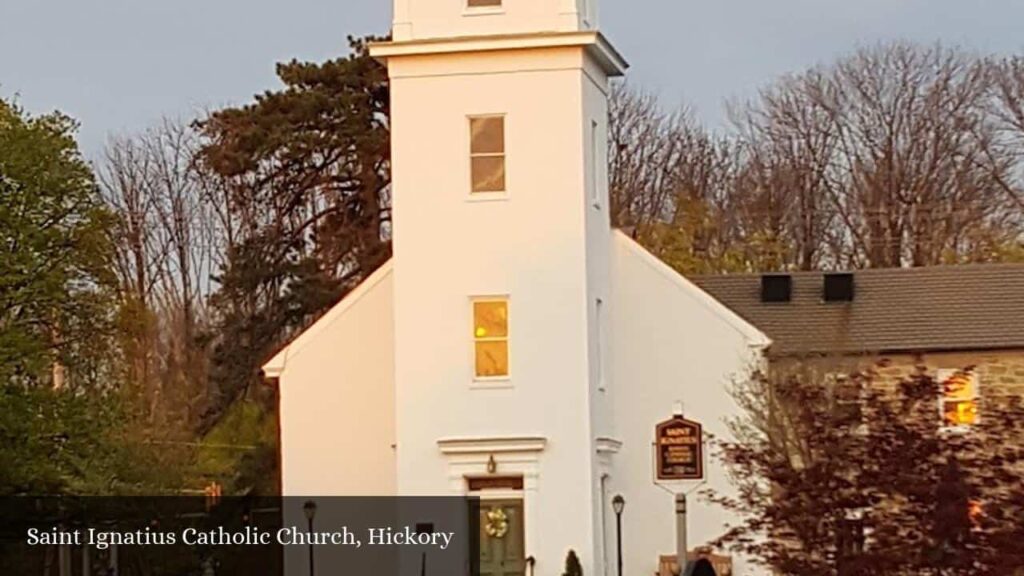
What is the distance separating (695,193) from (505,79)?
97.4 ft

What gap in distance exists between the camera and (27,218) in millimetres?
37875

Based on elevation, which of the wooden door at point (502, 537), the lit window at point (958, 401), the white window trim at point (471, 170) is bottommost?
the wooden door at point (502, 537)

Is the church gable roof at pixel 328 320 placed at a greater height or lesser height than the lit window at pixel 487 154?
lesser

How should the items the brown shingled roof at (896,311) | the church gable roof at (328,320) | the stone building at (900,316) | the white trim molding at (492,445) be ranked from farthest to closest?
the brown shingled roof at (896,311) < the stone building at (900,316) < the church gable roof at (328,320) < the white trim molding at (492,445)

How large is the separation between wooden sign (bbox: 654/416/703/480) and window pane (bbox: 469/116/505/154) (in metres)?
5.35

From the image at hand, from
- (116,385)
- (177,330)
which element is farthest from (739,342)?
(177,330)

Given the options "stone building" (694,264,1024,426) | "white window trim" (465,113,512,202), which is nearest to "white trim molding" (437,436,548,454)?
"white window trim" (465,113,512,202)

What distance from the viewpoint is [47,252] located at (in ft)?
125

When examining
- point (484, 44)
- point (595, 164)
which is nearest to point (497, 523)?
point (595, 164)

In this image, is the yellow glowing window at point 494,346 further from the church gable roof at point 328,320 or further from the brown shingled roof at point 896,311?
the brown shingled roof at point 896,311

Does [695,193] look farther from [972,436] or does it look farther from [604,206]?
[972,436]

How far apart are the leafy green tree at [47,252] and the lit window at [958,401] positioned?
50.2 ft

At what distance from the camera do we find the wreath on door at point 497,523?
1421 inches

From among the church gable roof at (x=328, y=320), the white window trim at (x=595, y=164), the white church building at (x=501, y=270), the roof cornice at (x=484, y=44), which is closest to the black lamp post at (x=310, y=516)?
the white church building at (x=501, y=270)
